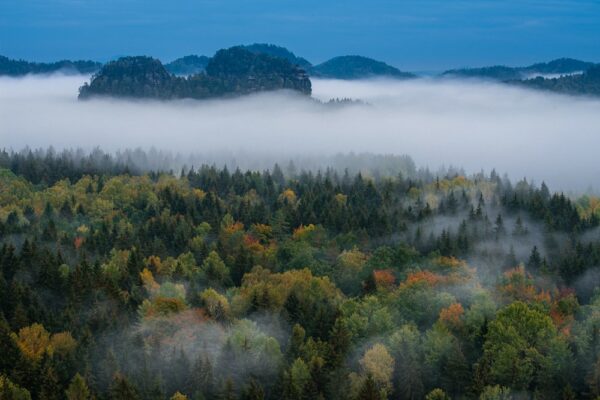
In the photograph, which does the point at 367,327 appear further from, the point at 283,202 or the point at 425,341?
the point at 283,202

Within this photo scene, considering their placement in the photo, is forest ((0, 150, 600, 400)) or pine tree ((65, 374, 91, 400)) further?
forest ((0, 150, 600, 400))

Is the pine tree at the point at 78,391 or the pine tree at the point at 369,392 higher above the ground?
the pine tree at the point at 78,391

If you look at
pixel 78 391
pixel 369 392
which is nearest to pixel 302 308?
pixel 369 392

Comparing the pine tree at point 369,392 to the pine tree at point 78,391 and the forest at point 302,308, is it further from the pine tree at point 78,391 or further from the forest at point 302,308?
the pine tree at point 78,391

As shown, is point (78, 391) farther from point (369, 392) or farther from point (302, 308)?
point (302, 308)

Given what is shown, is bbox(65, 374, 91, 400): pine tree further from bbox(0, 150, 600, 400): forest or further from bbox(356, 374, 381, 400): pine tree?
bbox(356, 374, 381, 400): pine tree

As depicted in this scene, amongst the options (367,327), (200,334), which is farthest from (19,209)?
(367,327)

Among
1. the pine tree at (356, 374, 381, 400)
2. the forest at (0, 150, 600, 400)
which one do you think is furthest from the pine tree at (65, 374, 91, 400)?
the pine tree at (356, 374, 381, 400)

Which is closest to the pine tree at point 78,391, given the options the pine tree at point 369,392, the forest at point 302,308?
the forest at point 302,308
